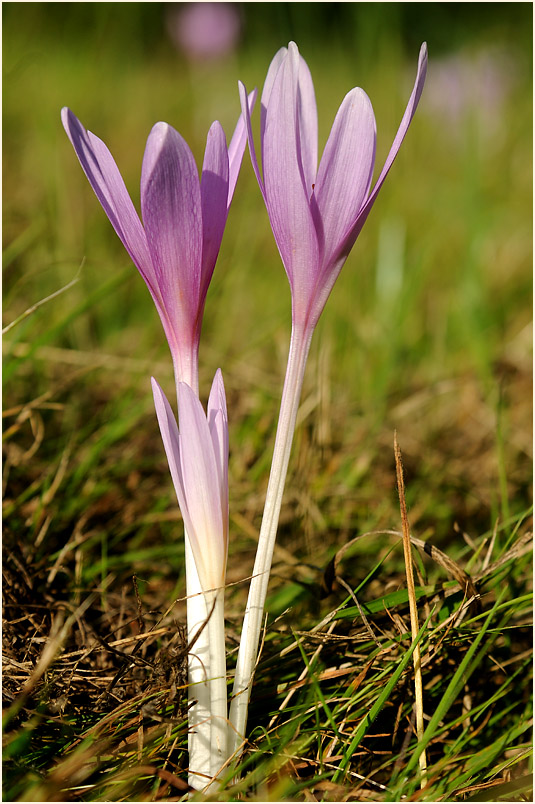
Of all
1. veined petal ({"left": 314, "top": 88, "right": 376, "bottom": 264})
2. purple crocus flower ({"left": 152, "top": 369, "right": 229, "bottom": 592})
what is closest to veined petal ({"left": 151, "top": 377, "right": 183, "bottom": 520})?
purple crocus flower ({"left": 152, "top": 369, "right": 229, "bottom": 592})

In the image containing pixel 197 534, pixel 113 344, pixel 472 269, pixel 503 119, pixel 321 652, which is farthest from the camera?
pixel 503 119

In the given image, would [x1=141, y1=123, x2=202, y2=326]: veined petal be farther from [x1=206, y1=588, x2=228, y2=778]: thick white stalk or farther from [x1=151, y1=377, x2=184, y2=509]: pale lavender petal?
[x1=206, y1=588, x2=228, y2=778]: thick white stalk

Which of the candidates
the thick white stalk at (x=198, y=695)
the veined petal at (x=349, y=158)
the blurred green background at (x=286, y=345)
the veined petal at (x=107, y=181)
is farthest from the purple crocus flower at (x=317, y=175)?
the blurred green background at (x=286, y=345)

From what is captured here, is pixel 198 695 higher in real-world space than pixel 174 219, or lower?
lower

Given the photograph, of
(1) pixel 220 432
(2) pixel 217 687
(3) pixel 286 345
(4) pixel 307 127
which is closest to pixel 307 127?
(4) pixel 307 127

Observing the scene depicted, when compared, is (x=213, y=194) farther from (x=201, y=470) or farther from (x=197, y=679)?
(x=197, y=679)

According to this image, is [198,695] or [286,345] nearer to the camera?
[198,695]

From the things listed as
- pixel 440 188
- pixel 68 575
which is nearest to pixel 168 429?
pixel 68 575

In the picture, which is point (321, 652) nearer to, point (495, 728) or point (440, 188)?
point (495, 728)
